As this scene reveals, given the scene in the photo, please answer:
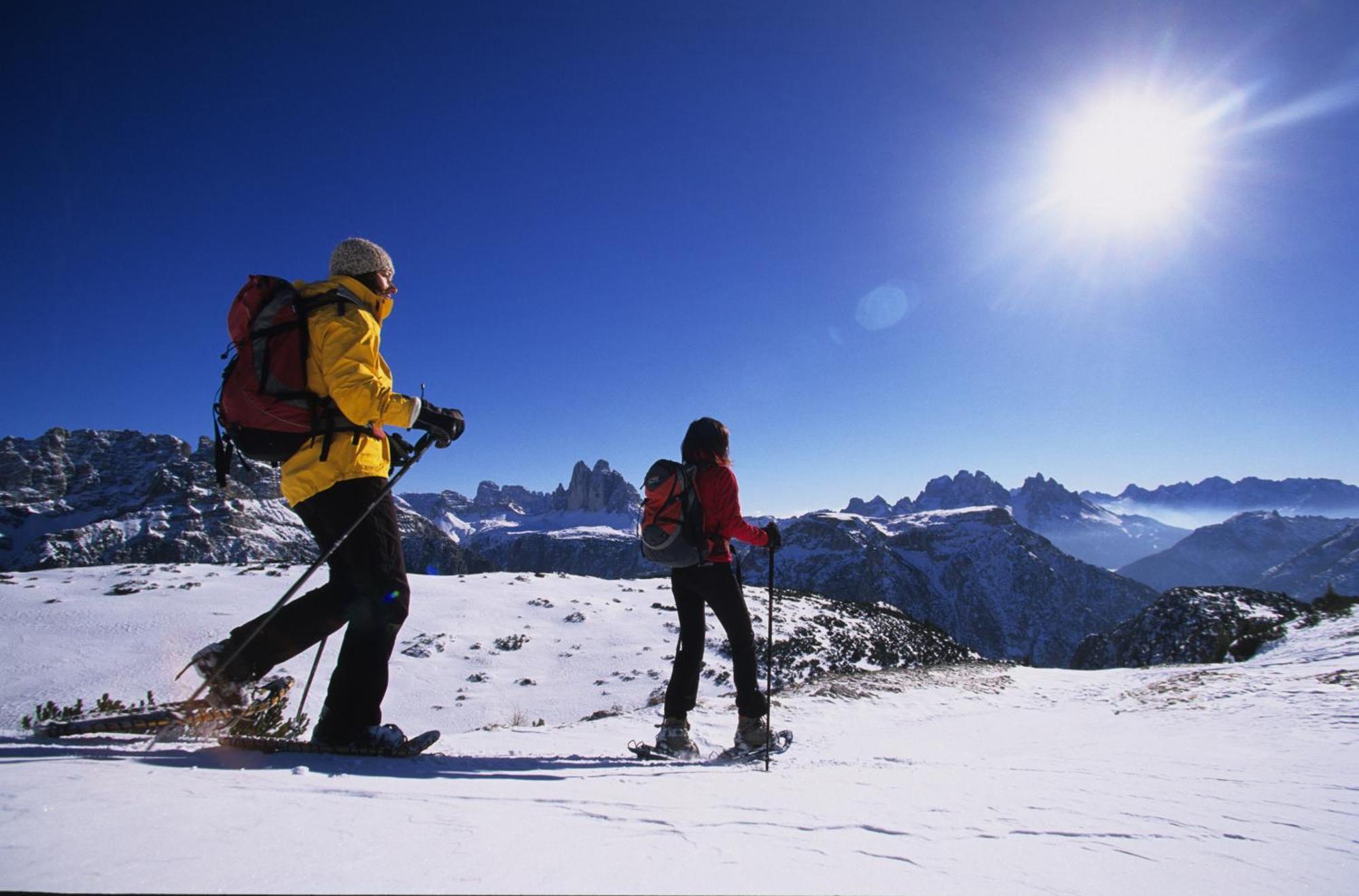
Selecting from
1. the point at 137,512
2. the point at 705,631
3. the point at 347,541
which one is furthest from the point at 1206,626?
the point at 137,512

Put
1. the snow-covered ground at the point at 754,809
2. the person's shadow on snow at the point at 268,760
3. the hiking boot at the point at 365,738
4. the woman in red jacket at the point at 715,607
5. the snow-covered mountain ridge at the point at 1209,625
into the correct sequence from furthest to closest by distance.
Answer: the snow-covered mountain ridge at the point at 1209,625 → the woman in red jacket at the point at 715,607 → the hiking boot at the point at 365,738 → the person's shadow on snow at the point at 268,760 → the snow-covered ground at the point at 754,809

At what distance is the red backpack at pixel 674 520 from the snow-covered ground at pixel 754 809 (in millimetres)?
1507

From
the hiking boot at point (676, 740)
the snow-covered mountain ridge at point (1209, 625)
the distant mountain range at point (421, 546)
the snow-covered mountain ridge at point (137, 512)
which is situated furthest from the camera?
the distant mountain range at point (421, 546)

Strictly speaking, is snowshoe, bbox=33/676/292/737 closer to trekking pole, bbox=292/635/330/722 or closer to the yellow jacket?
trekking pole, bbox=292/635/330/722

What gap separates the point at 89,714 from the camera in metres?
3.96

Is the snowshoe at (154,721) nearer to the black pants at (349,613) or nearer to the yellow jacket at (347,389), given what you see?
the black pants at (349,613)

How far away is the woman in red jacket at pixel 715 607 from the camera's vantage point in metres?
4.77

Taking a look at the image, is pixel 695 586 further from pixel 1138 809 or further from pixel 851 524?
pixel 851 524

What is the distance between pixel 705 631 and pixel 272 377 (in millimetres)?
3442

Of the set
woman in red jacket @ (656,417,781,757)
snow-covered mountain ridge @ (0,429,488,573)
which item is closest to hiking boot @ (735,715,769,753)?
woman in red jacket @ (656,417,781,757)

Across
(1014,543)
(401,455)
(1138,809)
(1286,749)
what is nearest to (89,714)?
(401,455)

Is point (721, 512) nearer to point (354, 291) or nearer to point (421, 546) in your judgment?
point (354, 291)

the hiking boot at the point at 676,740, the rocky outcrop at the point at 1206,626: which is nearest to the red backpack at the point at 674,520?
the hiking boot at the point at 676,740

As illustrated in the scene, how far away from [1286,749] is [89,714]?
806cm
